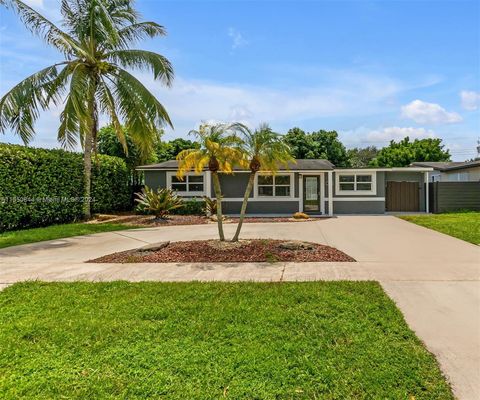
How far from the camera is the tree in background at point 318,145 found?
3081 cm

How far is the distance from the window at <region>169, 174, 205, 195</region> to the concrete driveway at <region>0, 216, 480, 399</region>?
7.95 m

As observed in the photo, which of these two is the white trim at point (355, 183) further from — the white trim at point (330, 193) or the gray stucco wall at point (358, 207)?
the white trim at point (330, 193)

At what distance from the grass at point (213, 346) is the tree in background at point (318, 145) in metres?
27.0

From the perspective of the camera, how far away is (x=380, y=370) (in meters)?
2.79

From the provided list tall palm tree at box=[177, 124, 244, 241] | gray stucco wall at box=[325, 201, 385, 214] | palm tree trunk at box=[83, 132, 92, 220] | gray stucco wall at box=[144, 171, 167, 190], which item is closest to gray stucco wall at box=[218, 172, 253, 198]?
gray stucco wall at box=[144, 171, 167, 190]

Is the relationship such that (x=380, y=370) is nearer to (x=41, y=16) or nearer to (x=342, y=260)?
(x=342, y=260)

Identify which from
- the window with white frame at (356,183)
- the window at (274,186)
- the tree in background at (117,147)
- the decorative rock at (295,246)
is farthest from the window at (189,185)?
the decorative rock at (295,246)

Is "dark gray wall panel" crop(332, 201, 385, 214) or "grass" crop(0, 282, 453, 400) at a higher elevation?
"dark gray wall panel" crop(332, 201, 385, 214)

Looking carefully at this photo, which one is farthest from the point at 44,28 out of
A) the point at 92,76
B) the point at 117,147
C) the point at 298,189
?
the point at 298,189

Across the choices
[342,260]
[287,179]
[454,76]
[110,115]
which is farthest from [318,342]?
[287,179]

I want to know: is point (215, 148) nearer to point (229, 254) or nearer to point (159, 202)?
point (229, 254)

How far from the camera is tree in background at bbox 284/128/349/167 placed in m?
30.8

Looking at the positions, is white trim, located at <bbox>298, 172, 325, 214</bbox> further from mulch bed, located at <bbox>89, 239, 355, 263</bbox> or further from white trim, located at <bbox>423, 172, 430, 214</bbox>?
mulch bed, located at <bbox>89, 239, 355, 263</bbox>

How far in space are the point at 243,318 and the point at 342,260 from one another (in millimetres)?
3610
